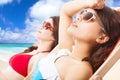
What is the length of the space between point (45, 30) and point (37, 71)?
37 cm

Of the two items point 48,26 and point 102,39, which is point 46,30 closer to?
point 48,26

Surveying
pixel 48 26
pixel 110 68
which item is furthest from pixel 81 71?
pixel 48 26

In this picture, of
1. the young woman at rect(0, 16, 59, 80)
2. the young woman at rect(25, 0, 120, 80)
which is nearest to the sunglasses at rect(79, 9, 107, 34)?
the young woman at rect(25, 0, 120, 80)

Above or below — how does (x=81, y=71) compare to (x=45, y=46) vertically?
above

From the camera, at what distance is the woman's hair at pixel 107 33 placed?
4.76 ft

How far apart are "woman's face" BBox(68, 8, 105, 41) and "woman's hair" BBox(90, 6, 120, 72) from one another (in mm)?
22

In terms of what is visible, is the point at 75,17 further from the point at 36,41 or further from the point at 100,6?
the point at 36,41

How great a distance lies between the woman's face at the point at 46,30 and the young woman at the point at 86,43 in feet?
1.10

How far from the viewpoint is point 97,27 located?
4.83 ft

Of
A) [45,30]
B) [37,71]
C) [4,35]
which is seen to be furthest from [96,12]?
[4,35]

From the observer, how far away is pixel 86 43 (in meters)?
1.51

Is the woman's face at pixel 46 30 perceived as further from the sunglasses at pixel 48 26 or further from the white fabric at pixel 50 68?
the white fabric at pixel 50 68

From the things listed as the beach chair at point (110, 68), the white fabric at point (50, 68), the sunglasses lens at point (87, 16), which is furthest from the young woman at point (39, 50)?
the beach chair at point (110, 68)

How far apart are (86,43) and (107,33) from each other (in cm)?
10
